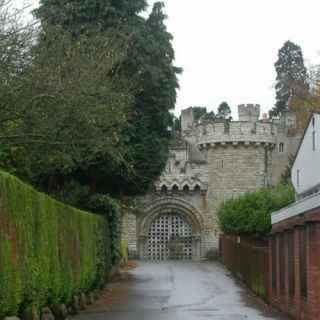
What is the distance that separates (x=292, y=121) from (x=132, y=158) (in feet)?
90.9

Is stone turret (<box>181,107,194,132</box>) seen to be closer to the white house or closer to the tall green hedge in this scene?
the white house

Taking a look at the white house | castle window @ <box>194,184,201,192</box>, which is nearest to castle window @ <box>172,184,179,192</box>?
castle window @ <box>194,184,201,192</box>

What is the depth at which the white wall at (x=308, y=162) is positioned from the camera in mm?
31188

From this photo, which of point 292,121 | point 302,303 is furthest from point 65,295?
point 292,121

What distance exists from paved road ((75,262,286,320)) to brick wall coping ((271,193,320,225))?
2.55 metres

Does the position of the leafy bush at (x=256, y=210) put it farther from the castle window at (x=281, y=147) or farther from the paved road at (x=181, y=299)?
the castle window at (x=281, y=147)

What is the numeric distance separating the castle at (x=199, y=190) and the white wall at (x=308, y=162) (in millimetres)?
15784

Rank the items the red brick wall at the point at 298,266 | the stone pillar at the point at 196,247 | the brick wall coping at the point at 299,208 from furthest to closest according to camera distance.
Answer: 1. the stone pillar at the point at 196,247
2. the brick wall coping at the point at 299,208
3. the red brick wall at the point at 298,266

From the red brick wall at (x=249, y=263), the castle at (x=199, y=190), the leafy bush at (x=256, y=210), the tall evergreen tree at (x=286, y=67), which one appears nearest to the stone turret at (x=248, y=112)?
the castle at (x=199, y=190)

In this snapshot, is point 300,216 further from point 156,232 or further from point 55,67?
point 156,232

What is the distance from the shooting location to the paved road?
19.1 m

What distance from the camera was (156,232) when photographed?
53.3 metres

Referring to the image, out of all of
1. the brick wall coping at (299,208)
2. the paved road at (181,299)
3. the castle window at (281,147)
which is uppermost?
the castle window at (281,147)

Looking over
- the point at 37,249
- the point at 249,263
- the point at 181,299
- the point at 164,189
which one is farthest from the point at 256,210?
the point at 37,249
